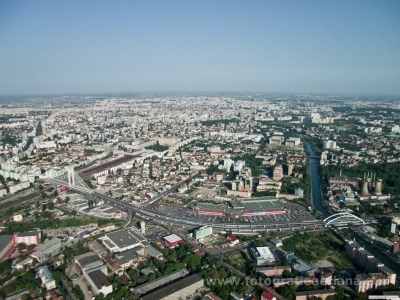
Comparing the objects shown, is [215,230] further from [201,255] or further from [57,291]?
[57,291]

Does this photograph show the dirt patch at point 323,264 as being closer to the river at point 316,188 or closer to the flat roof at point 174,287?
the flat roof at point 174,287

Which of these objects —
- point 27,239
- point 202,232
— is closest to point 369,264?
point 202,232

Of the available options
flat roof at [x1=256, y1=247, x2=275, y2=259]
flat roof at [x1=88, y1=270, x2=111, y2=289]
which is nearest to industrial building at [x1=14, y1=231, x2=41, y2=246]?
flat roof at [x1=88, y1=270, x2=111, y2=289]

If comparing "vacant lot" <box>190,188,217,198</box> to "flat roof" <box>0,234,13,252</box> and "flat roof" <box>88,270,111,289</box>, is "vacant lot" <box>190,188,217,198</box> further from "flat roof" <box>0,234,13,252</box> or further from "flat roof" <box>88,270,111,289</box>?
"flat roof" <box>0,234,13,252</box>

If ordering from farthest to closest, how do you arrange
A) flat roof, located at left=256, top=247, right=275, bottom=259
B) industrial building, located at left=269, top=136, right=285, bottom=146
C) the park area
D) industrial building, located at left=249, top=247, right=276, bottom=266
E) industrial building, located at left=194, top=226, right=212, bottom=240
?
industrial building, located at left=269, top=136, right=285, bottom=146 → industrial building, located at left=194, top=226, right=212, bottom=240 → the park area → flat roof, located at left=256, top=247, right=275, bottom=259 → industrial building, located at left=249, top=247, right=276, bottom=266

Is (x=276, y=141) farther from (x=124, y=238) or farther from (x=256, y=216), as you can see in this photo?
(x=124, y=238)

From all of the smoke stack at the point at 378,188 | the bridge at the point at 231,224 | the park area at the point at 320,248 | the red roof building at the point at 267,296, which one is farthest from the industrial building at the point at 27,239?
the smoke stack at the point at 378,188
